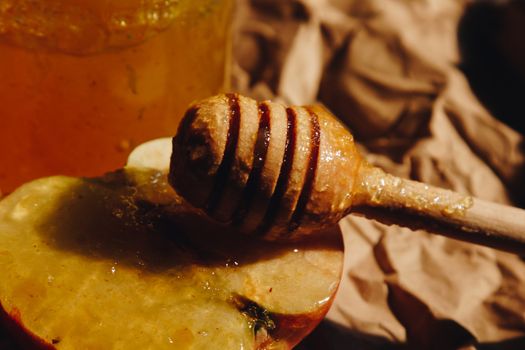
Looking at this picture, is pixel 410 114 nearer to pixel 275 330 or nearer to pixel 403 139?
pixel 403 139

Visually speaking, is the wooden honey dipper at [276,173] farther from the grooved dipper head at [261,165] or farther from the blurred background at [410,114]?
the blurred background at [410,114]

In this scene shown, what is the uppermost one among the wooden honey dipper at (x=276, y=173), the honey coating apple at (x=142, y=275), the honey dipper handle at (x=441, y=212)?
the wooden honey dipper at (x=276, y=173)

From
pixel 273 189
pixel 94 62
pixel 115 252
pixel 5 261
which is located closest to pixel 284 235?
pixel 273 189

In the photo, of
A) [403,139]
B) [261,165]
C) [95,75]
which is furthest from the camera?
[403,139]

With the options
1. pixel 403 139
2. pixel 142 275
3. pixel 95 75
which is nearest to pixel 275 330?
pixel 142 275

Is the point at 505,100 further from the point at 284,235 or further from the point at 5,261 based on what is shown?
the point at 5,261

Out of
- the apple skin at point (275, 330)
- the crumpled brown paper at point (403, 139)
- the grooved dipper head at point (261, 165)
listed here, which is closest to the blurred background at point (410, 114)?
the crumpled brown paper at point (403, 139)
